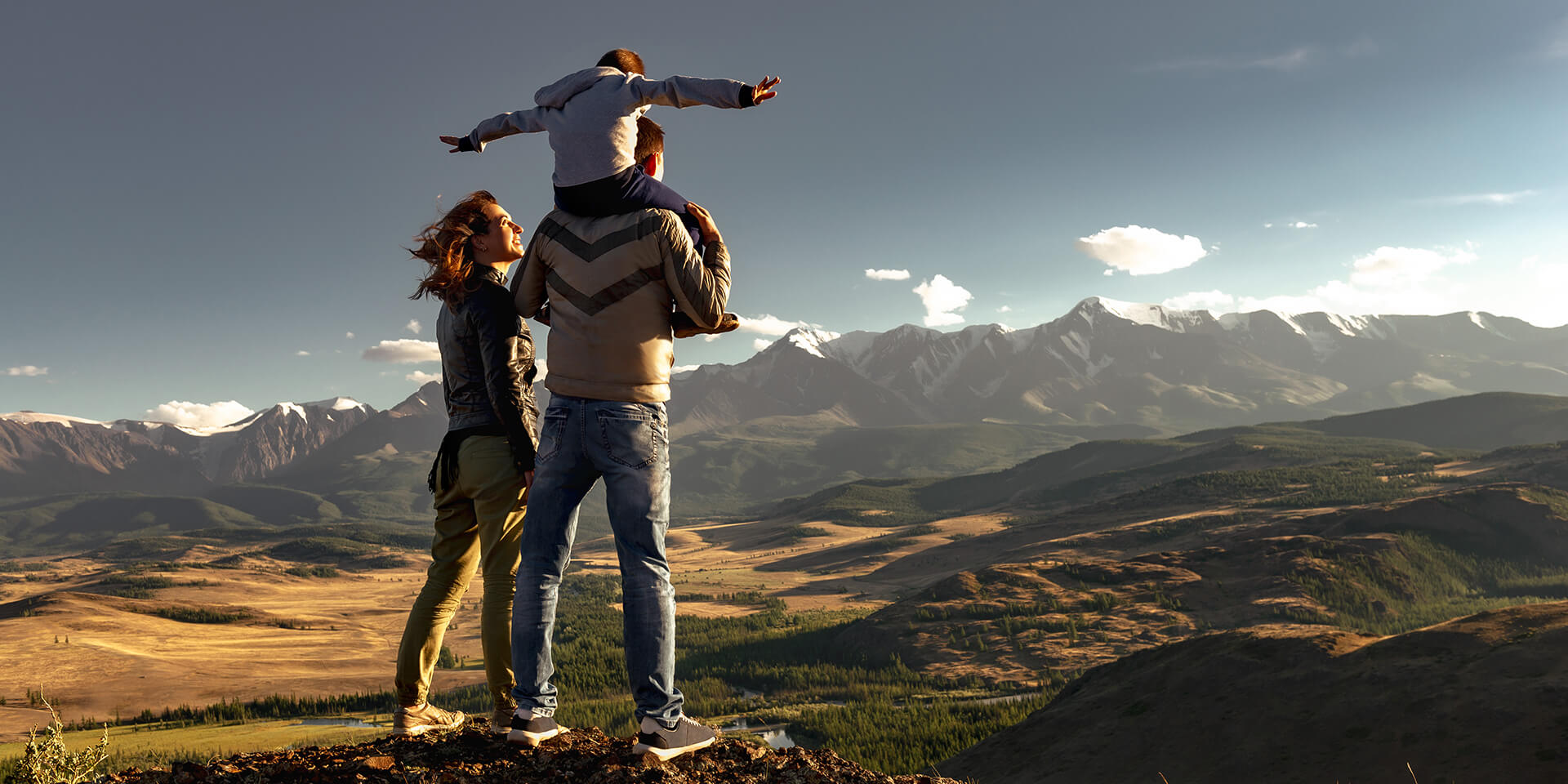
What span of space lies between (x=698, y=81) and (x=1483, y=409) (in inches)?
6987

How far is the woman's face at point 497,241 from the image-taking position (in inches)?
190

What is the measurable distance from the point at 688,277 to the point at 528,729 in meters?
2.40

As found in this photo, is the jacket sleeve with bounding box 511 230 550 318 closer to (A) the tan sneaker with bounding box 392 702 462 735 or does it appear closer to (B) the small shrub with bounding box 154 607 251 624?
(A) the tan sneaker with bounding box 392 702 462 735

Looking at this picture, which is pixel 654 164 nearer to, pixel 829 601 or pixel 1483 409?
pixel 829 601

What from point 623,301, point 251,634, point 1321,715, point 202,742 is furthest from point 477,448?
point 251,634

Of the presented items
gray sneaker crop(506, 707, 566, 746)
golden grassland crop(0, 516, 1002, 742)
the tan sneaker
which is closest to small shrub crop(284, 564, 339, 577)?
golden grassland crop(0, 516, 1002, 742)

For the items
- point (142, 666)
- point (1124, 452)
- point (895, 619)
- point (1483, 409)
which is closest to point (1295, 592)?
point (895, 619)

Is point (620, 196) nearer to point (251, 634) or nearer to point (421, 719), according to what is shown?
point (421, 719)

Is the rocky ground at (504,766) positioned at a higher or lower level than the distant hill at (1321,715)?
higher

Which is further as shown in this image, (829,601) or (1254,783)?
(829,601)

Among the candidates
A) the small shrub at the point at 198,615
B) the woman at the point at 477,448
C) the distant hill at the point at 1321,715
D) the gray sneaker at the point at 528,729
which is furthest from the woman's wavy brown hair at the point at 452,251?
the small shrub at the point at 198,615

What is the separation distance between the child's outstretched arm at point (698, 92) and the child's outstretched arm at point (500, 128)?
0.54 m

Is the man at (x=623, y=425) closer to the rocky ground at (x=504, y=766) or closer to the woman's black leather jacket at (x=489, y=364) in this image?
the rocky ground at (x=504, y=766)

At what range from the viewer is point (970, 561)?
199 ft
